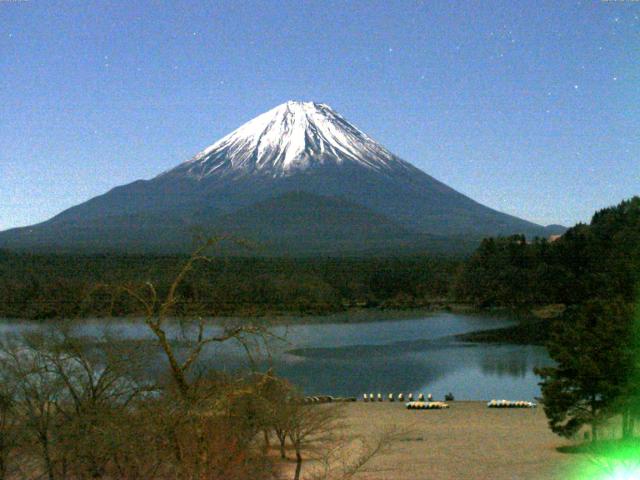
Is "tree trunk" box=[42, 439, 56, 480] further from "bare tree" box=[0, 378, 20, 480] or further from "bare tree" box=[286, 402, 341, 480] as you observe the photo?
"bare tree" box=[286, 402, 341, 480]

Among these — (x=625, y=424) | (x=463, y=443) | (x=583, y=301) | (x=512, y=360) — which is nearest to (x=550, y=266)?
(x=512, y=360)

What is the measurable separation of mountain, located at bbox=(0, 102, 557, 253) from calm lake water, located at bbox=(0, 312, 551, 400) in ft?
160

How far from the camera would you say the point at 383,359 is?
116ft

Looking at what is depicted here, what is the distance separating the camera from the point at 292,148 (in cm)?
15388

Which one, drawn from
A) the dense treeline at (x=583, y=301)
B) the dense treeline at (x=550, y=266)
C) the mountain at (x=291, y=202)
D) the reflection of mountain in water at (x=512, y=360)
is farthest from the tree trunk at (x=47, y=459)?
the mountain at (x=291, y=202)

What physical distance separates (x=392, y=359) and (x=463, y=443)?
1878cm

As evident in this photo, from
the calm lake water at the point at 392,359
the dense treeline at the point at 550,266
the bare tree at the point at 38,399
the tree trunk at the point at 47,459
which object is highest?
the dense treeline at the point at 550,266

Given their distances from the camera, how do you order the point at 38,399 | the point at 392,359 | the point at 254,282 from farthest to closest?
the point at 254,282 → the point at 392,359 → the point at 38,399

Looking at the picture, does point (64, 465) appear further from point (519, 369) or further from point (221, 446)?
point (519, 369)

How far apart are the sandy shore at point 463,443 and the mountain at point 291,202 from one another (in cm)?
7115

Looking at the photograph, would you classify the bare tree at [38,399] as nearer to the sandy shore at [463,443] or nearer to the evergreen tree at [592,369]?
the sandy shore at [463,443]

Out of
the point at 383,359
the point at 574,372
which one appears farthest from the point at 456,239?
the point at 574,372

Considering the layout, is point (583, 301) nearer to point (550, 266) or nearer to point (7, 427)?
point (7, 427)

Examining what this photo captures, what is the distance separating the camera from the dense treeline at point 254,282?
4869 centimetres
